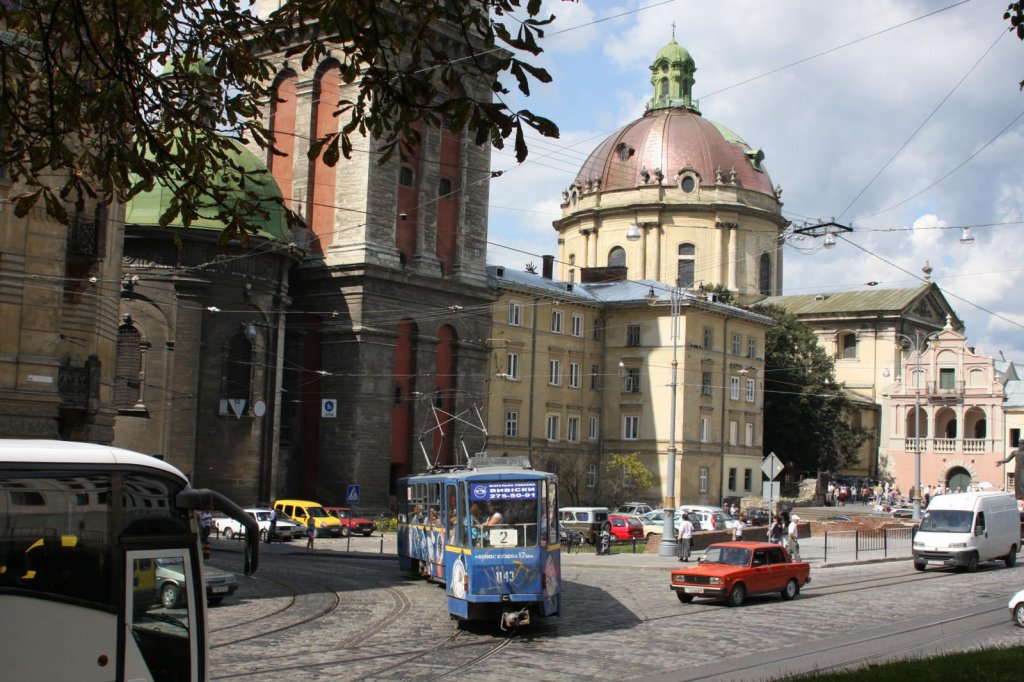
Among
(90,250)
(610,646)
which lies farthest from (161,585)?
(90,250)

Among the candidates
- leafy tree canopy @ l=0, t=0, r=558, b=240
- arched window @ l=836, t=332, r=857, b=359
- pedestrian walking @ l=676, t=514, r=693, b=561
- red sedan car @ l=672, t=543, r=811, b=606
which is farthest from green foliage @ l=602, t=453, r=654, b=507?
leafy tree canopy @ l=0, t=0, r=558, b=240

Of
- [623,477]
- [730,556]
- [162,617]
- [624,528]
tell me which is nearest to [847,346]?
[623,477]

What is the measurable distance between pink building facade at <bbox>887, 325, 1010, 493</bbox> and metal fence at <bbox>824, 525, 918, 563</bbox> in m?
30.4

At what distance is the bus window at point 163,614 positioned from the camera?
7.97 meters

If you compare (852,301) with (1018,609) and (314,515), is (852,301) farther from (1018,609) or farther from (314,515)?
(1018,609)

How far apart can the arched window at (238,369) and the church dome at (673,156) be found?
1678 inches

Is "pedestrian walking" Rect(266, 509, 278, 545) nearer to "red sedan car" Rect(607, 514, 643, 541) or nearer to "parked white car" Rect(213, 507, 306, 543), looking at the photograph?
"parked white car" Rect(213, 507, 306, 543)

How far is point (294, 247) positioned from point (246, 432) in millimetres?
7809

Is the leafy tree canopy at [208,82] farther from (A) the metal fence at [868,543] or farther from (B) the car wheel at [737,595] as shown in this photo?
(A) the metal fence at [868,543]

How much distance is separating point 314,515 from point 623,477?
21.6 metres

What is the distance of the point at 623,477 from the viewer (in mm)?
61094

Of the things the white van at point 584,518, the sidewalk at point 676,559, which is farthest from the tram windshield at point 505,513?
the white van at point 584,518

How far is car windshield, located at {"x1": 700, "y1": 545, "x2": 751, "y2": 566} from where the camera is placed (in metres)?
23.8

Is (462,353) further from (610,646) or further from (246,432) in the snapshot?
(610,646)
